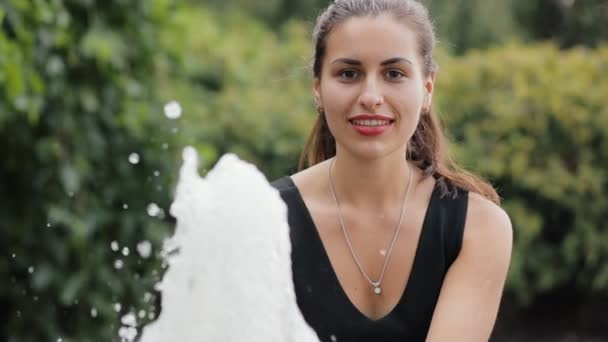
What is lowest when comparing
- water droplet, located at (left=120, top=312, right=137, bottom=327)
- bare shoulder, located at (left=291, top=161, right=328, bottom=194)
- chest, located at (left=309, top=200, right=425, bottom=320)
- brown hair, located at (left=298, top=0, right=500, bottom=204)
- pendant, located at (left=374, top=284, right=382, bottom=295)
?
water droplet, located at (left=120, top=312, right=137, bottom=327)

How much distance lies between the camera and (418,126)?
278cm

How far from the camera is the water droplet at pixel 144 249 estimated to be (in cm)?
375

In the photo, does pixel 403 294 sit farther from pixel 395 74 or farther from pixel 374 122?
pixel 395 74

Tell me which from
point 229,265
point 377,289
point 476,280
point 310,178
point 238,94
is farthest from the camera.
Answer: point 238,94

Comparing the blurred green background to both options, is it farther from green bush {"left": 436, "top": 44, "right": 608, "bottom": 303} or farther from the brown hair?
the brown hair

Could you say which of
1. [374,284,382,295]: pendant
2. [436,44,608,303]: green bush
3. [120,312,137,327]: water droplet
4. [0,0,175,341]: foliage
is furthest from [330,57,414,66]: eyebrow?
[436,44,608,303]: green bush

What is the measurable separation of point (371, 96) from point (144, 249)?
5.93 feet

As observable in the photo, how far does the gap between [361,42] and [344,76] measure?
0.34ft

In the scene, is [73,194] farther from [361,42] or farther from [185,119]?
[361,42]

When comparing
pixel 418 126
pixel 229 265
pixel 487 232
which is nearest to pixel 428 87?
pixel 418 126

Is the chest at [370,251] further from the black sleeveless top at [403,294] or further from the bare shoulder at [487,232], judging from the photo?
the bare shoulder at [487,232]

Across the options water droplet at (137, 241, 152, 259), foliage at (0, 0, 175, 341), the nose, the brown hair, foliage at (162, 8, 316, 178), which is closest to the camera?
the nose

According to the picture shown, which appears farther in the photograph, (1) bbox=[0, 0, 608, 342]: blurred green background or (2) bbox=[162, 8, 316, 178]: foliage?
(2) bbox=[162, 8, 316, 178]: foliage

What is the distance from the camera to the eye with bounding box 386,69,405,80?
2.37m
